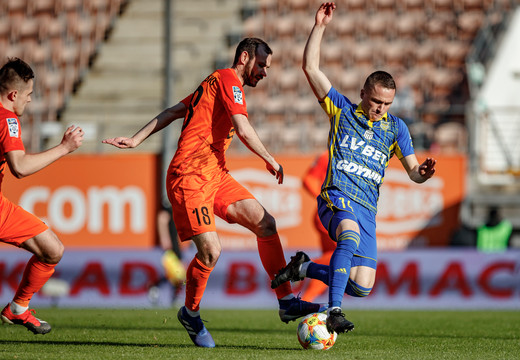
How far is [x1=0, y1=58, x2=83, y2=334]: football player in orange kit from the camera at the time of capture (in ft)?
20.5

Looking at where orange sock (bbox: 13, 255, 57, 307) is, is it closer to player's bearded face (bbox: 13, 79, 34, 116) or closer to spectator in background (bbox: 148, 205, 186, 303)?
player's bearded face (bbox: 13, 79, 34, 116)

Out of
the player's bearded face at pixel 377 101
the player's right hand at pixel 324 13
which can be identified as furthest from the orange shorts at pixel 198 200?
the player's right hand at pixel 324 13

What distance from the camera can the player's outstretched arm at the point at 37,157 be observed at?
621cm

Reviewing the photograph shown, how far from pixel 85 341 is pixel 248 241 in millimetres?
9084

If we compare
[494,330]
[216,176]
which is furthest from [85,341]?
[494,330]

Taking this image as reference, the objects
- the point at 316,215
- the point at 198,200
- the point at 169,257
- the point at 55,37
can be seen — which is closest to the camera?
the point at 198,200

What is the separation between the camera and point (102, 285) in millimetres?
14039

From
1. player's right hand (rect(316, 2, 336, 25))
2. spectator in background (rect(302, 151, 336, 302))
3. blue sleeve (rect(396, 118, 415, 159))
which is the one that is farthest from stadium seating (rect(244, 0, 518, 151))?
Answer: player's right hand (rect(316, 2, 336, 25))

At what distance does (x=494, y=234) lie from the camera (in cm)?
1512

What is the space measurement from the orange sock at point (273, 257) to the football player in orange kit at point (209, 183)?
0.02 metres

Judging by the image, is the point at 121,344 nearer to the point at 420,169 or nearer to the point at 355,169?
the point at 355,169

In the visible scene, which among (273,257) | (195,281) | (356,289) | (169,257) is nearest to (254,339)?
(273,257)

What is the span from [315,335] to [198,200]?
1379 mm

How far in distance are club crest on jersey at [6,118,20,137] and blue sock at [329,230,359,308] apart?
254 cm
